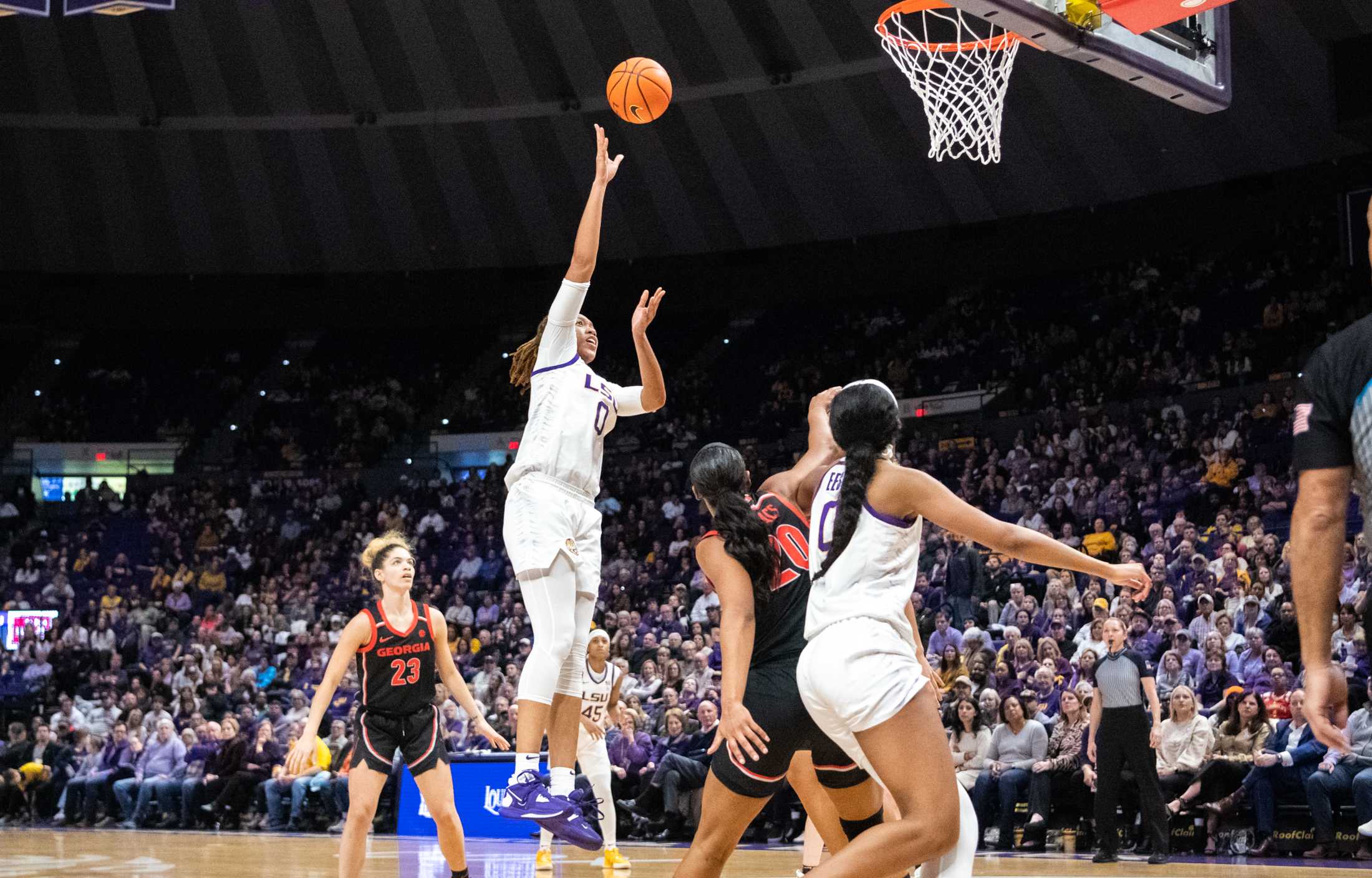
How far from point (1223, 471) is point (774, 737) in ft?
48.1

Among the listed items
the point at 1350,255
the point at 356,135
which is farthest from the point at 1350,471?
the point at 356,135

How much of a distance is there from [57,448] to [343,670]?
82.9 feet

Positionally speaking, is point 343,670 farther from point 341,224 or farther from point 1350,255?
point 341,224

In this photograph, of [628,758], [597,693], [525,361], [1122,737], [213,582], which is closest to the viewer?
[525,361]

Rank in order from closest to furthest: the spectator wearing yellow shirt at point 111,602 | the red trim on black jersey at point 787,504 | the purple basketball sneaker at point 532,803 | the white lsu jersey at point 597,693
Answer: the red trim on black jersey at point 787,504
the purple basketball sneaker at point 532,803
the white lsu jersey at point 597,693
the spectator wearing yellow shirt at point 111,602

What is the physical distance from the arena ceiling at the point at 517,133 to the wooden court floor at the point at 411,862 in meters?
14.5

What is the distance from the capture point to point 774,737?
4.98m

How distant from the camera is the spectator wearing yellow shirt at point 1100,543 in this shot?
54.9ft

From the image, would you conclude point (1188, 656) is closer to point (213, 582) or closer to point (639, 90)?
point (639, 90)

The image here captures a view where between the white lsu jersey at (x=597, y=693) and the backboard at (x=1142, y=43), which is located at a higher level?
the backboard at (x=1142, y=43)

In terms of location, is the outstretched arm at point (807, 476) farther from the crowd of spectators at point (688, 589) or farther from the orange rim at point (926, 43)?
the crowd of spectators at point (688, 589)

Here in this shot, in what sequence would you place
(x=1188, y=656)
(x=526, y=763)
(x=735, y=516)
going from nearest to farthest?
(x=735, y=516) → (x=526, y=763) → (x=1188, y=656)

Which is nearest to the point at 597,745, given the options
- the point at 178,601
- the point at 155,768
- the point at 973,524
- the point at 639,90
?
the point at 639,90

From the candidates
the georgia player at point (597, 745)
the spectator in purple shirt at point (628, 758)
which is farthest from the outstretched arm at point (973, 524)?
the spectator in purple shirt at point (628, 758)
